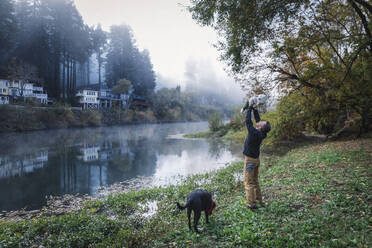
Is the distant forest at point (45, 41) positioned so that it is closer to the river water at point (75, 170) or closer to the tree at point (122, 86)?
the tree at point (122, 86)

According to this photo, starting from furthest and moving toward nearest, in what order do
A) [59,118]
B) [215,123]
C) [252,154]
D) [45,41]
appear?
[45,41], [59,118], [215,123], [252,154]

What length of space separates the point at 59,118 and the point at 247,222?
39.2 m

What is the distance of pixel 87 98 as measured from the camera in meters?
48.5

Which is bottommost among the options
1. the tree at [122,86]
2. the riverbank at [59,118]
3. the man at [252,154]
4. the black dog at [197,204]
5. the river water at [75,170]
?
the river water at [75,170]

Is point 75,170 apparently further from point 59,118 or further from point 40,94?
point 40,94

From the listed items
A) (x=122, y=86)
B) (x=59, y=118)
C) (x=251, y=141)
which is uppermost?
(x=122, y=86)

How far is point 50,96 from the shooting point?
4359 cm

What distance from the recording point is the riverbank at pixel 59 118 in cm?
2922

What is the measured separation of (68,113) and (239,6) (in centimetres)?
3875

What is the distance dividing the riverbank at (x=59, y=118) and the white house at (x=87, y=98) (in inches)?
134

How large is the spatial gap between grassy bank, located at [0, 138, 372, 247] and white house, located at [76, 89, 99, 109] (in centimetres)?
4555

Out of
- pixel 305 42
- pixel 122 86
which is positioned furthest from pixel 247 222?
pixel 122 86

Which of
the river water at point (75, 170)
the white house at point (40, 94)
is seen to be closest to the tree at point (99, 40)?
the white house at point (40, 94)

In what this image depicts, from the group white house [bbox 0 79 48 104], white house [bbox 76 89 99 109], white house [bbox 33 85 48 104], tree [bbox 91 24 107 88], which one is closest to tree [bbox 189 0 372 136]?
white house [bbox 0 79 48 104]
